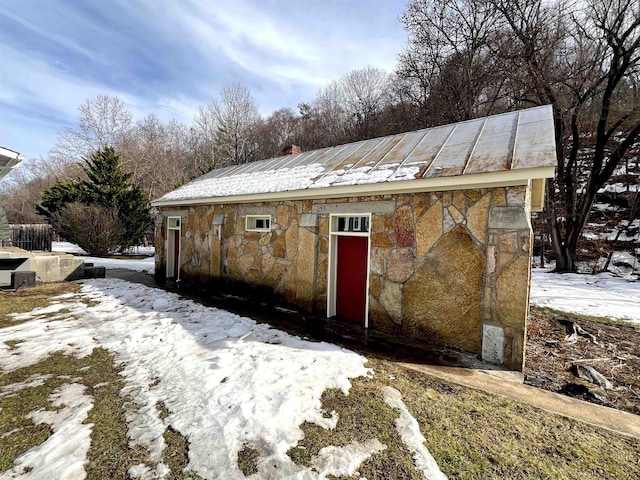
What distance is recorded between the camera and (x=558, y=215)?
518 inches

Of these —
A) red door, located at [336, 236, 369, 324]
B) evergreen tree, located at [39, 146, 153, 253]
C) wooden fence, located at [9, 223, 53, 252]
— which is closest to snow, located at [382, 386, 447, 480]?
red door, located at [336, 236, 369, 324]

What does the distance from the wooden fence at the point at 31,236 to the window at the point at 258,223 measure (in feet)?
50.0

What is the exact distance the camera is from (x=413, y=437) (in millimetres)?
2502

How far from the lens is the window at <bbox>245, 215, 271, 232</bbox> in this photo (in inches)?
276

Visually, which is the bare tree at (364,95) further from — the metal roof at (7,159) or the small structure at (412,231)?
the metal roof at (7,159)

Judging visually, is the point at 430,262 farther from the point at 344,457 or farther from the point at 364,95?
the point at 364,95

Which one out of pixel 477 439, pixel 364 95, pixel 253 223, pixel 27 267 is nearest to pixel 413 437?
pixel 477 439

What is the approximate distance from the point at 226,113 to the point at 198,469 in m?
26.1

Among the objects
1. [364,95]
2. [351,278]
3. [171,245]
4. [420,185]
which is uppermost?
[364,95]

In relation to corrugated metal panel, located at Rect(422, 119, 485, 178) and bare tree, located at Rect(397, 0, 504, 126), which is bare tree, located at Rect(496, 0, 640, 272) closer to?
bare tree, located at Rect(397, 0, 504, 126)

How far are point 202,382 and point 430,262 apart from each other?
11.2 feet

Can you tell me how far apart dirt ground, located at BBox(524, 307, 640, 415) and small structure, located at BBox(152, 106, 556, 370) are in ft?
1.77

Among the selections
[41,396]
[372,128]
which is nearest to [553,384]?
[41,396]

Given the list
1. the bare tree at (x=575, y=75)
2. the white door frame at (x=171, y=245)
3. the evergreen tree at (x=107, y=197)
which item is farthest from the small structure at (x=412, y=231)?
the evergreen tree at (x=107, y=197)
